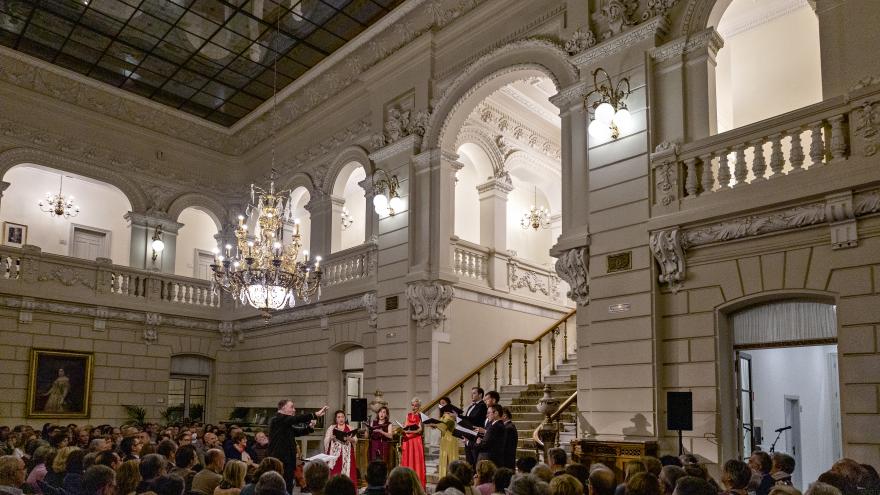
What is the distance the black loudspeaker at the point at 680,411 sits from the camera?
27.0 feet

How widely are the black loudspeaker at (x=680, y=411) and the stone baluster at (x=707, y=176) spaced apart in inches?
105

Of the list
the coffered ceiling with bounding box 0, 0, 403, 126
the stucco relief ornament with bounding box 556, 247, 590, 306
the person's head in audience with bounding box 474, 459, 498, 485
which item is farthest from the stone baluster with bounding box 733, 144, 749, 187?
the coffered ceiling with bounding box 0, 0, 403, 126

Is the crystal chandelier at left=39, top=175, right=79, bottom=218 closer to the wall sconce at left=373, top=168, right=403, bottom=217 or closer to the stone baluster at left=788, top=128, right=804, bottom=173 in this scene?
the wall sconce at left=373, top=168, right=403, bottom=217

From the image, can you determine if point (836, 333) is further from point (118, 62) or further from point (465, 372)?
point (118, 62)

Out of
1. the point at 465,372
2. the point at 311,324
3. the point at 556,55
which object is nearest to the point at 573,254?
the point at 556,55

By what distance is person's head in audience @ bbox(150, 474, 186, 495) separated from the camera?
484 centimetres

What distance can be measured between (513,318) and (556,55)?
5.77 metres

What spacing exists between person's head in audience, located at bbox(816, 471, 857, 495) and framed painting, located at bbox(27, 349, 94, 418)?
15682 mm

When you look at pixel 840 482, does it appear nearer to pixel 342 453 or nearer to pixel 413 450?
pixel 413 450

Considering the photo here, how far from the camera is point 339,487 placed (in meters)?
4.12

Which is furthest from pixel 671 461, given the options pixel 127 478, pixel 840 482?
pixel 127 478

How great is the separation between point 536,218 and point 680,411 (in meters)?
10.4

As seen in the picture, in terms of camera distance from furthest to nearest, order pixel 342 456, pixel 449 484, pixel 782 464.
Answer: pixel 342 456, pixel 782 464, pixel 449 484

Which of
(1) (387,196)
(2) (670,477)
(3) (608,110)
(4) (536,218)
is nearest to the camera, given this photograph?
(2) (670,477)
